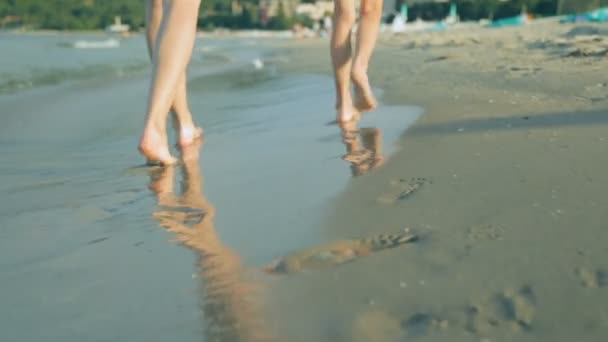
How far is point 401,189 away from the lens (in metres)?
1.30

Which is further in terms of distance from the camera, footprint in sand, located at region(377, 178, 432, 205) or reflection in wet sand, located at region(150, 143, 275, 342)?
footprint in sand, located at region(377, 178, 432, 205)

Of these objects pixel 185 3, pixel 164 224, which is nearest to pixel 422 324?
pixel 164 224

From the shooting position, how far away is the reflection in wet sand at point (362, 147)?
1556mm

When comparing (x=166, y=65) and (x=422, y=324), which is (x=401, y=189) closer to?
(x=422, y=324)

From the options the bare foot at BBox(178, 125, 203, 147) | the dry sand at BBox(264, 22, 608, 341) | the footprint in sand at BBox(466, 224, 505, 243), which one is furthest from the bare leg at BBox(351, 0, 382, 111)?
the footprint in sand at BBox(466, 224, 505, 243)

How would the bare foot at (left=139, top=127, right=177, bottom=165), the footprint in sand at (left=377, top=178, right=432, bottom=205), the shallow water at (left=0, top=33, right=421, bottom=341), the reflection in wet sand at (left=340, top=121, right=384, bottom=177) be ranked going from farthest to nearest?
1. the bare foot at (left=139, top=127, right=177, bottom=165)
2. the reflection in wet sand at (left=340, top=121, right=384, bottom=177)
3. the footprint in sand at (left=377, top=178, right=432, bottom=205)
4. the shallow water at (left=0, top=33, right=421, bottom=341)

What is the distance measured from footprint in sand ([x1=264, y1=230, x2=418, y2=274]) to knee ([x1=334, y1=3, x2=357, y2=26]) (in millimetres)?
1506

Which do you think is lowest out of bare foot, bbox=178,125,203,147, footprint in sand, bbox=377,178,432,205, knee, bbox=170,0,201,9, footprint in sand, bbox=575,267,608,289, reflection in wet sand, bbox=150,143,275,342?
bare foot, bbox=178,125,203,147

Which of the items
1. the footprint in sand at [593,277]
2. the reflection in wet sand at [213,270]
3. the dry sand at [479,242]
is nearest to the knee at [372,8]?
the dry sand at [479,242]

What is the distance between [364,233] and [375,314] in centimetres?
30

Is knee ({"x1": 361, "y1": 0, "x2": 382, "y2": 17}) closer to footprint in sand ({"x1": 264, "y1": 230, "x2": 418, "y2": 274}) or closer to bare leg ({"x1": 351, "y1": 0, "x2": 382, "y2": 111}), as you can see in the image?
bare leg ({"x1": 351, "y1": 0, "x2": 382, "y2": 111})

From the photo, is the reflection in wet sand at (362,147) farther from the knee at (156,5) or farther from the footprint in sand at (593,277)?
the knee at (156,5)

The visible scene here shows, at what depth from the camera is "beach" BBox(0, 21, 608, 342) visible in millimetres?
783

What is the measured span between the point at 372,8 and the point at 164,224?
150 cm
